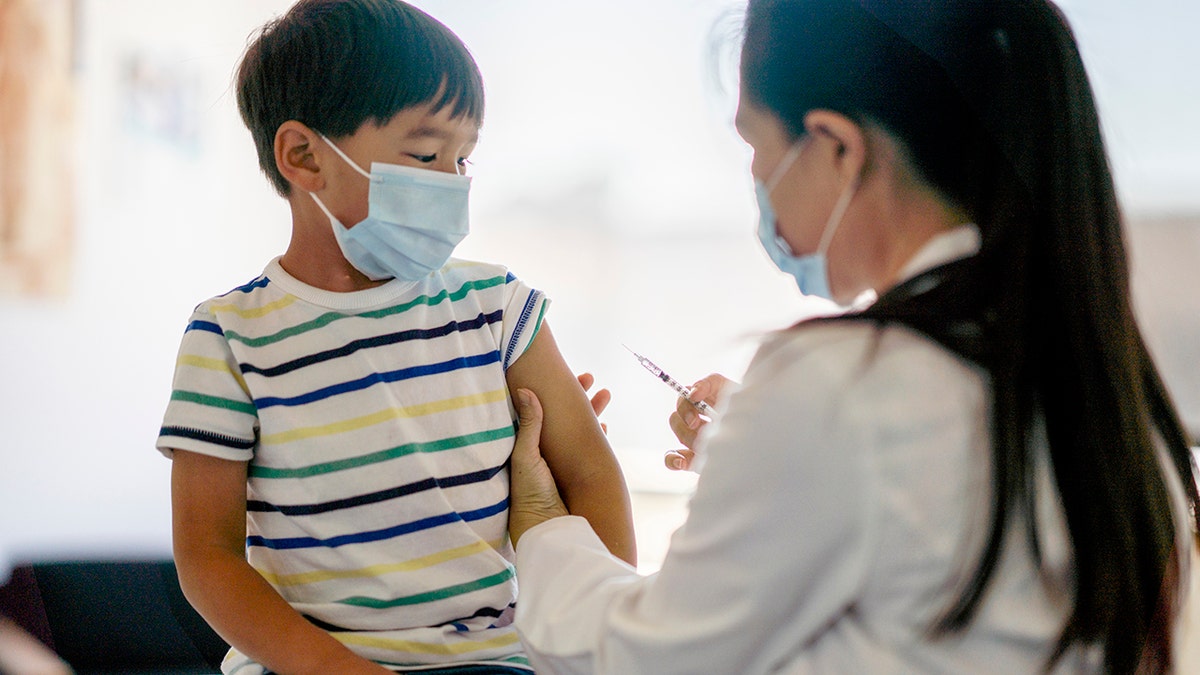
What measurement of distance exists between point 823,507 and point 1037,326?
226 millimetres

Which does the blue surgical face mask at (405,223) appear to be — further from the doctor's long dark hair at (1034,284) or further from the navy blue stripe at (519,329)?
the doctor's long dark hair at (1034,284)

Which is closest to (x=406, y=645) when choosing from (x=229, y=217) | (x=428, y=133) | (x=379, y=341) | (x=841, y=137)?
(x=379, y=341)

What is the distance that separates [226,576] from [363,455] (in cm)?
21

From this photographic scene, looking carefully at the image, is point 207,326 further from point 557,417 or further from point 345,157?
point 557,417

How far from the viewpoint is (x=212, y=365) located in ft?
3.76

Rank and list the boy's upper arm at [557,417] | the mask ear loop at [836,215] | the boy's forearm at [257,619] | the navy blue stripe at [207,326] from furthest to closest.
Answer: the boy's upper arm at [557,417] → the navy blue stripe at [207,326] → the boy's forearm at [257,619] → the mask ear loop at [836,215]

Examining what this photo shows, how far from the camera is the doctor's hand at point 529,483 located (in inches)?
46.2

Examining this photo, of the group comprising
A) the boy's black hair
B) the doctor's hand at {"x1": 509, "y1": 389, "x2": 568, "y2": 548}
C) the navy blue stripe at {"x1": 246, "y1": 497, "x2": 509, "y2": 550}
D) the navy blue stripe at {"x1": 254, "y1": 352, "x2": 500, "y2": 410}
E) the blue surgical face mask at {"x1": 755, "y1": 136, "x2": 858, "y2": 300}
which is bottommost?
the navy blue stripe at {"x1": 246, "y1": 497, "x2": 509, "y2": 550}

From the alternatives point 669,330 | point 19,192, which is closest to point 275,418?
point 19,192

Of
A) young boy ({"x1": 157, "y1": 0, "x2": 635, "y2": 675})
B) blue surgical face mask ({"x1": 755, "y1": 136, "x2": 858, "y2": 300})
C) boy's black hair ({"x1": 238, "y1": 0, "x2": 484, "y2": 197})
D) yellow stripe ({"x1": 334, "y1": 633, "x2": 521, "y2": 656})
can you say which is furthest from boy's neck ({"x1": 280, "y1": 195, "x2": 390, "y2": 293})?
blue surgical face mask ({"x1": 755, "y1": 136, "x2": 858, "y2": 300})

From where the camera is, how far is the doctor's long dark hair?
0.72 meters

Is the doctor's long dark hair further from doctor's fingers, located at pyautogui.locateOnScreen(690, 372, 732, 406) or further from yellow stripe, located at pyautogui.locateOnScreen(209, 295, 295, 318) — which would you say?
yellow stripe, located at pyautogui.locateOnScreen(209, 295, 295, 318)

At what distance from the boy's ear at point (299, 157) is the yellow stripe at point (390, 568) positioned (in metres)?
0.49

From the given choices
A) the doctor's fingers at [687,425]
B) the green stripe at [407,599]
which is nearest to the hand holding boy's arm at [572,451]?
the doctor's fingers at [687,425]
